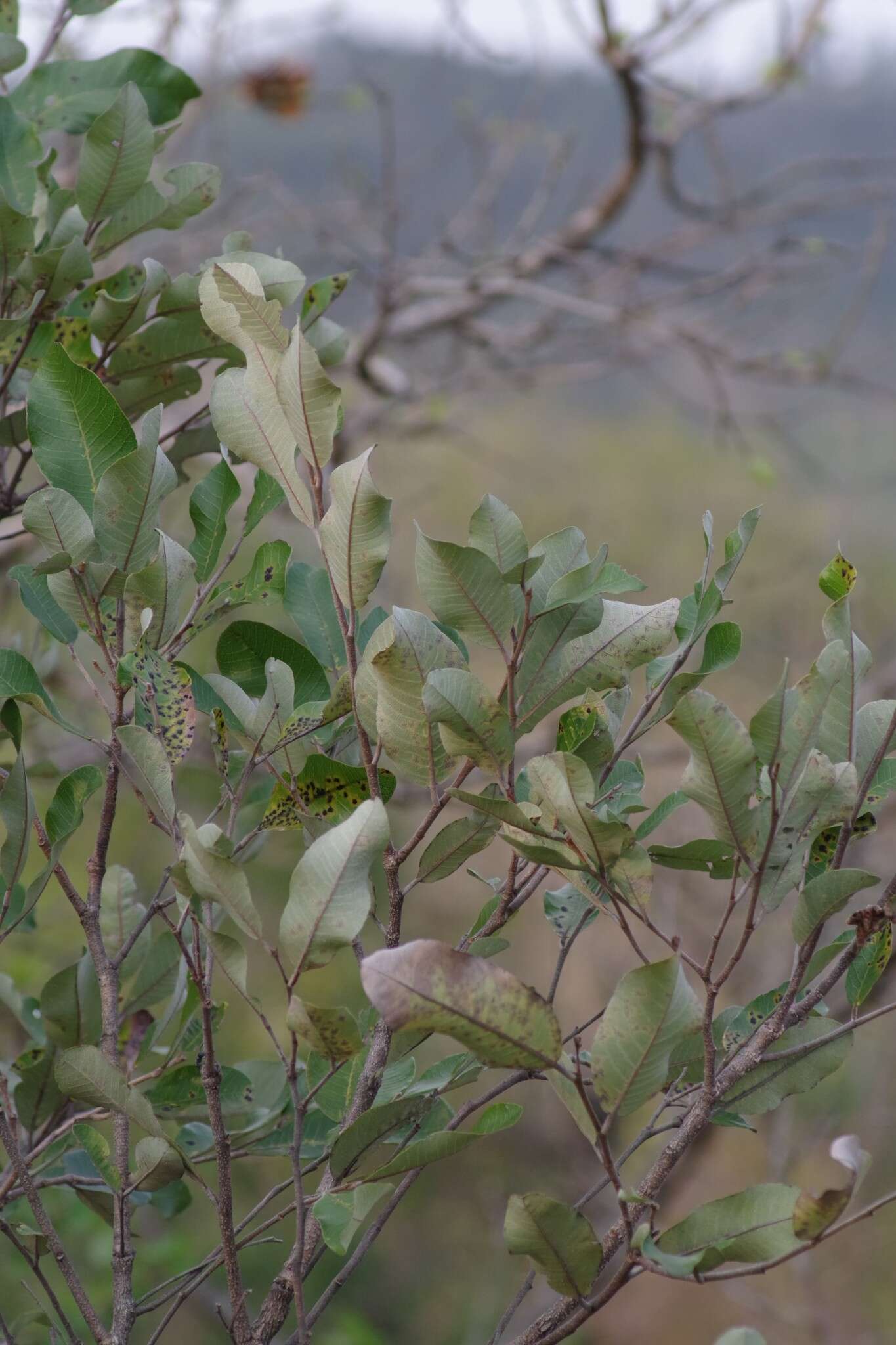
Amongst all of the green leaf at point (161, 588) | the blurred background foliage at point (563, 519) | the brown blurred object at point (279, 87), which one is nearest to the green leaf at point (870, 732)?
the green leaf at point (161, 588)

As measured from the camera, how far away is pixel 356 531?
359 millimetres

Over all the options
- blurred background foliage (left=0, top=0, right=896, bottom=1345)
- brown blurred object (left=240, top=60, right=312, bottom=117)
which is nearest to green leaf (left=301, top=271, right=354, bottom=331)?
blurred background foliage (left=0, top=0, right=896, bottom=1345)

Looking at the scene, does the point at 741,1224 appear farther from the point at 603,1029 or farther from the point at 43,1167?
the point at 43,1167

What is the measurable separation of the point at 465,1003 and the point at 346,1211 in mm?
105

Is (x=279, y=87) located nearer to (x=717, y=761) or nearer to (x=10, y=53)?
(x=10, y=53)

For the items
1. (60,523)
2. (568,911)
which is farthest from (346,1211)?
(60,523)

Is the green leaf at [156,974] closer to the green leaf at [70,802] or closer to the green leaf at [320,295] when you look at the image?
the green leaf at [70,802]

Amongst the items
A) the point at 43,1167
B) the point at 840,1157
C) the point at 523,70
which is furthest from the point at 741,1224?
the point at 523,70

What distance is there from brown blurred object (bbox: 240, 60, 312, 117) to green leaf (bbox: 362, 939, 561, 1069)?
8.20ft

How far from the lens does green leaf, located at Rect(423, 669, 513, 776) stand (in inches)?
13.6

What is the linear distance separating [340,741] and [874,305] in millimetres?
4851

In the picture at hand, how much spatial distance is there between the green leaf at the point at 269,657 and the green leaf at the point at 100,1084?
0.15 meters

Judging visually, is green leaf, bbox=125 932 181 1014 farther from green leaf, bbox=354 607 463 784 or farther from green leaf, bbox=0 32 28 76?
green leaf, bbox=0 32 28 76

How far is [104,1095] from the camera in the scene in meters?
0.38
